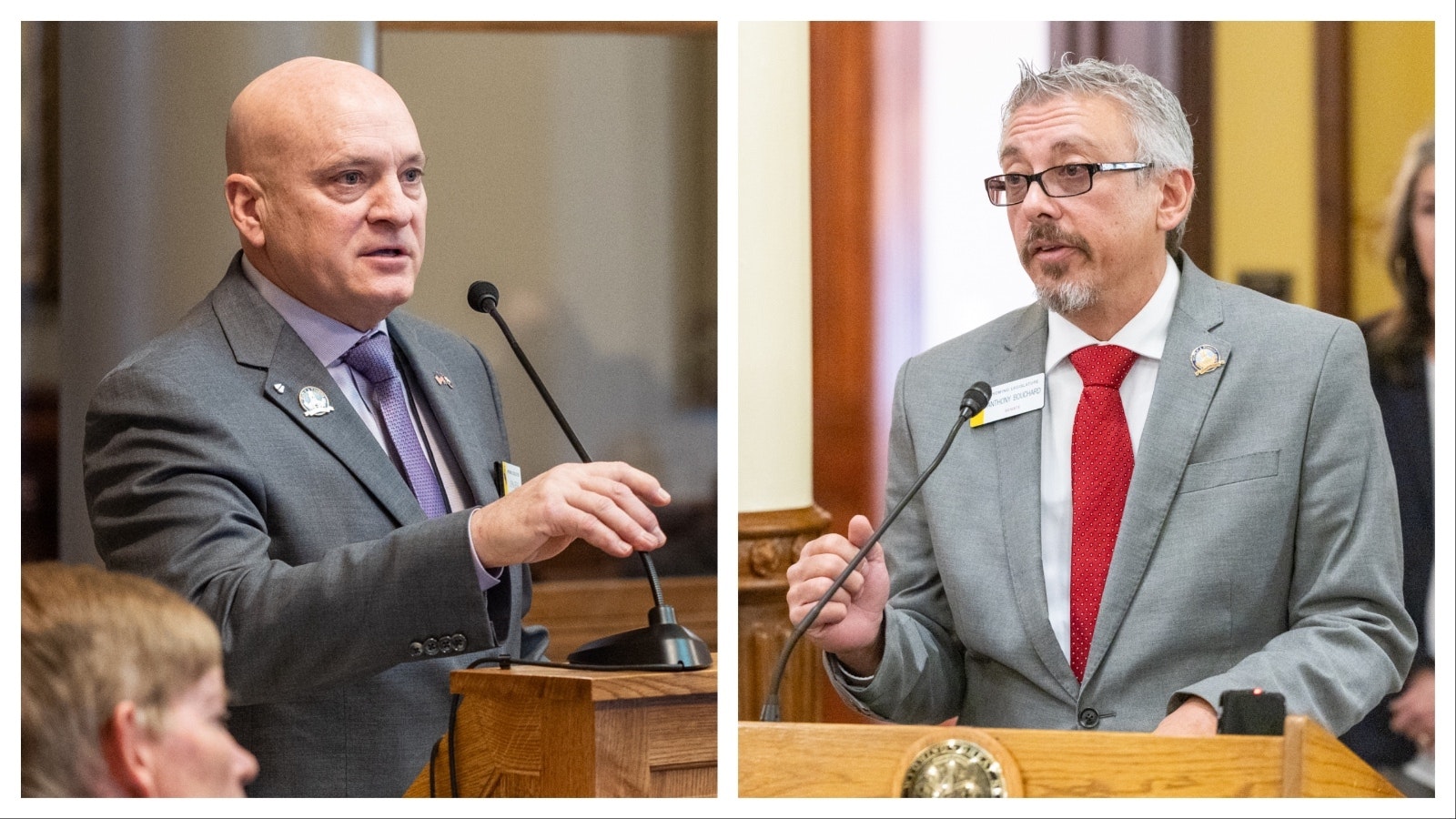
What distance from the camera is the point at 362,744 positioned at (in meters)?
2.49

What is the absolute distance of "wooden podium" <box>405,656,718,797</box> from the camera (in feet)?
7.03

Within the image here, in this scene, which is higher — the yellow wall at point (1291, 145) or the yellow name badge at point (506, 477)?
the yellow wall at point (1291, 145)

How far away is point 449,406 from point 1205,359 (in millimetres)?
1348

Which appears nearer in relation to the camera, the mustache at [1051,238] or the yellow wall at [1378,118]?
the yellow wall at [1378,118]

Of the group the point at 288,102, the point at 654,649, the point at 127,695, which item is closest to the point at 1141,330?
the point at 654,649

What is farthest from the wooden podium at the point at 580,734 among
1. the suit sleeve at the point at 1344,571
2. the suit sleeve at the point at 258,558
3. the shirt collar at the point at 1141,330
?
the shirt collar at the point at 1141,330

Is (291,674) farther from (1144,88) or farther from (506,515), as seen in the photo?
(1144,88)

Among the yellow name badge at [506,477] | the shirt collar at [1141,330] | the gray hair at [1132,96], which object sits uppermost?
the gray hair at [1132,96]

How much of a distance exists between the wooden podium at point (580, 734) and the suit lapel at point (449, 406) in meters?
0.46

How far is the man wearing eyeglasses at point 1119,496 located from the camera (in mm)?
2494

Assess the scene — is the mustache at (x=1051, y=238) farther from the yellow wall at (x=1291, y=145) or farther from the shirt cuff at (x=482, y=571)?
the shirt cuff at (x=482, y=571)

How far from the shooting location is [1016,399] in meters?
2.72

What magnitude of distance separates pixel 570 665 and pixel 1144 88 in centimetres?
145

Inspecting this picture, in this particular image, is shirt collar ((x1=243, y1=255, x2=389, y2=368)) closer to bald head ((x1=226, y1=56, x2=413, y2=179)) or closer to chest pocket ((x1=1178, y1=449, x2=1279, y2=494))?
bald head ((x1=226, y1=56, x2=413, y2=179))
